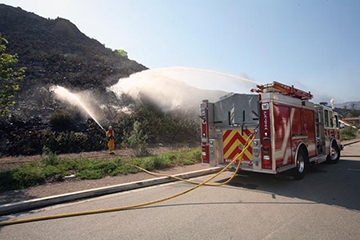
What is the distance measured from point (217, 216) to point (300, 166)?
417cm

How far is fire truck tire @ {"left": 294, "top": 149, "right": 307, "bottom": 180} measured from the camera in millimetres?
6723

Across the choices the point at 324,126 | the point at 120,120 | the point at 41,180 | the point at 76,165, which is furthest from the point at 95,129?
the point at 324,126

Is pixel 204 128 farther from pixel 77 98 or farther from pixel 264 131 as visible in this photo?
pixel 77 98

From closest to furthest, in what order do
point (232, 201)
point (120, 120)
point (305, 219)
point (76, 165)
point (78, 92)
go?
point (305, 219), point (232, 201), point (76, 165), point (120, 120), point (78, 92)

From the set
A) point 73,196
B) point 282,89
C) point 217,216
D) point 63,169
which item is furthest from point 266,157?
point 63,169

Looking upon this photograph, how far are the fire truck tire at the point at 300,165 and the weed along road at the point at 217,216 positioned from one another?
647 millimetres

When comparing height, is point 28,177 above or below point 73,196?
above

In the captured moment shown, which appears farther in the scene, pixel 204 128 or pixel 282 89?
pixel 282 89

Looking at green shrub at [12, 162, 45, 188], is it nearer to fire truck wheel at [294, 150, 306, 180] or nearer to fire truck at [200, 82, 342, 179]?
fire truck at [200, 82, 342, 179]

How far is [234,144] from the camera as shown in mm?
6691

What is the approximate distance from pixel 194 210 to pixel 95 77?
20.7 meters

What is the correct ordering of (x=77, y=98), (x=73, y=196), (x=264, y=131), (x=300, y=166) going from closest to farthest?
(x=73, y=196), (x=264, y=131), (x=300, y=166), (x=77, y=98)

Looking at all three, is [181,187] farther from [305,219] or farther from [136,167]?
[305,219]

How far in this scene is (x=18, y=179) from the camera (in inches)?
239
